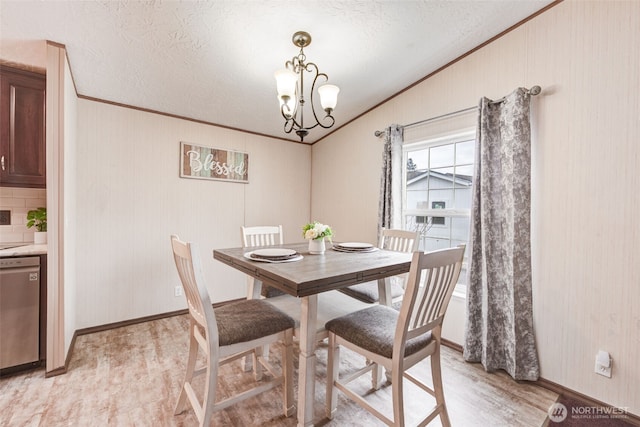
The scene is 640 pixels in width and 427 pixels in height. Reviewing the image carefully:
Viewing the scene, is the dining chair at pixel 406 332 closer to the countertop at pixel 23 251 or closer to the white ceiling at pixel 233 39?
the white ceiling at pixel 233 39

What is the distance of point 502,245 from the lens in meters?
2.18

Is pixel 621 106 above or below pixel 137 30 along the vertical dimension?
below

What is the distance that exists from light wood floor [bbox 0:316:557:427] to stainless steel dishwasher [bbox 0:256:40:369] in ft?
0.52

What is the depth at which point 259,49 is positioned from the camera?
219 centimetres

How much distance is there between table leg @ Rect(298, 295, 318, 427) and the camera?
58.6 inches

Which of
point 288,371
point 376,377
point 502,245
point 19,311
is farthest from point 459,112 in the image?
point 19,311

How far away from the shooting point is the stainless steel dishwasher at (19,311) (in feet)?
6.45

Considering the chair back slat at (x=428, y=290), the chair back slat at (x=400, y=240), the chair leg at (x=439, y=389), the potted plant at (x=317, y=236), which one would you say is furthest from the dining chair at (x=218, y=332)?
the chair back slat at (x=400, y=240)

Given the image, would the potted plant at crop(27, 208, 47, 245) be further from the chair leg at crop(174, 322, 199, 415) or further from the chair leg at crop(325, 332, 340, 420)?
the chair leg at crop(325, 332, 340, 420)

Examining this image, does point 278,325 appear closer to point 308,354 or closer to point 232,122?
point 308,354

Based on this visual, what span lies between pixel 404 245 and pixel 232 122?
94.4 inches

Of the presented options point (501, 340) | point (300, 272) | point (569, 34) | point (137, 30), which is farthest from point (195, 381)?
point (569, 34)

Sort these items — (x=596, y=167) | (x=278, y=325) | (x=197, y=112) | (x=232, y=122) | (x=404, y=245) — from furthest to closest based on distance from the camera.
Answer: (x=232, y=122)
(x=197, y=112)
(x=404, y=245)
(x=596, y=167)
(x=278, y=325)

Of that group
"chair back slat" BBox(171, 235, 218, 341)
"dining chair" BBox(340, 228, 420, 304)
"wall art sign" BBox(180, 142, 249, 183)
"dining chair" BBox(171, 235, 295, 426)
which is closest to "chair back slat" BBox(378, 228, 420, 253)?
"dining chair" BBox(340, 228, 420, 304)
